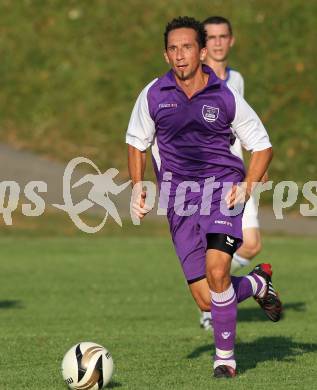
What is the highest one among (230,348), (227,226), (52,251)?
(227,226)

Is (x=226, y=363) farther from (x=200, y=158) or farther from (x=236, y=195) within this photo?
(x=200, y=158)

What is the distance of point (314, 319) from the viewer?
12.9 meters

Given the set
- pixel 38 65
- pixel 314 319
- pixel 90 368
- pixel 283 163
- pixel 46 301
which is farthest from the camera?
pixel 38 65

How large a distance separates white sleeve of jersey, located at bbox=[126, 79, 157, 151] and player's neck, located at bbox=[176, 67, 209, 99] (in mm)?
280

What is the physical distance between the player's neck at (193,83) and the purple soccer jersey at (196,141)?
0.12ft

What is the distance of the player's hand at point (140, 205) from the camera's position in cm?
876

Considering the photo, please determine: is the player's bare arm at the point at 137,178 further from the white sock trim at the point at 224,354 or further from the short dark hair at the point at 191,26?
the white sock trim at the point at 224,354

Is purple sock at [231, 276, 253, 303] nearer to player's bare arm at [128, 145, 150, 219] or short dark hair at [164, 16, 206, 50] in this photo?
player's bare arm at [128, 145, 150, 219]

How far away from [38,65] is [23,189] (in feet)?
24.5

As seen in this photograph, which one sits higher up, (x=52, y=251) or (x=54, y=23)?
(x=54, y=23)

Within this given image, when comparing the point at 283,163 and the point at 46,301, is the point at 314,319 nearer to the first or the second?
the point at 46,301

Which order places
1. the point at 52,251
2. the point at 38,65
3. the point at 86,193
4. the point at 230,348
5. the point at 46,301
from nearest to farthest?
1. the point at 230,348
2. the point at 46,301
3. the point at 52,251
4. the point at 86,193
5. the point at 38,65

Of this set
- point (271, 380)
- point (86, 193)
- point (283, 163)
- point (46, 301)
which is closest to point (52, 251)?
point (86, 193)

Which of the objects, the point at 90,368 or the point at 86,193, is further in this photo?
the point at 86,193
